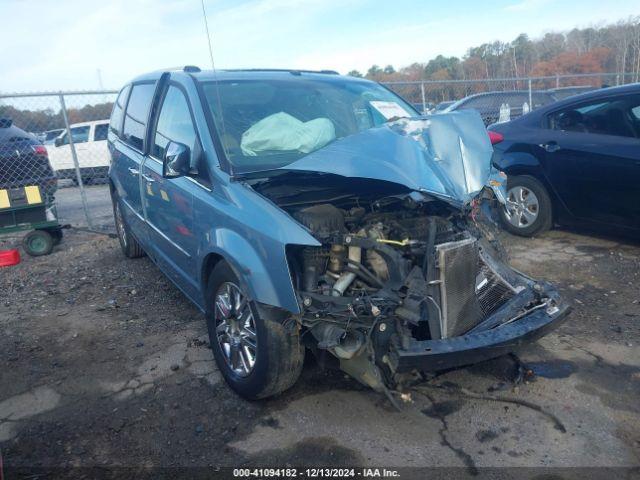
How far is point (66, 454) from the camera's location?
111 inches

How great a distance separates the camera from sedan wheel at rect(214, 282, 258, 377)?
122 inches

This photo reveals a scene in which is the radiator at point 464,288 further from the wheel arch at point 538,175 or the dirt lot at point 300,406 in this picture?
the wheel arch at point 538,175

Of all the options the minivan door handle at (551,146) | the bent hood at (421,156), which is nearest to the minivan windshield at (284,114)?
the bent hood at (421,156)

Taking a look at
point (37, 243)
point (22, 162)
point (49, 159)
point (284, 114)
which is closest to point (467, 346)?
point (284, 114)

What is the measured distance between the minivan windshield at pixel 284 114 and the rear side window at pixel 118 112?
2.26 metres

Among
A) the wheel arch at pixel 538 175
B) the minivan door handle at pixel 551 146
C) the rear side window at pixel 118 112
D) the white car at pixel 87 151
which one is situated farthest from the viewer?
the white car at pixel 87 151

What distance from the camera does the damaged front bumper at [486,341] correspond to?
2582 mm

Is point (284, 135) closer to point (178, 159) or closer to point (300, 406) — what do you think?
point (178, 159)

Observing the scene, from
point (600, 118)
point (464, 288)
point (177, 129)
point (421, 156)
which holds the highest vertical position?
point (177, 129)

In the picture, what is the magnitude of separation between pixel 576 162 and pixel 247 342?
13.9ft

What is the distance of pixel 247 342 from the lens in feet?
10.3

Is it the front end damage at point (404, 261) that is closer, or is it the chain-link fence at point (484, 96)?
the front end damage at point (404, 261)

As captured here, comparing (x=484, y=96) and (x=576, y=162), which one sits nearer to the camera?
(x=576, y=162)

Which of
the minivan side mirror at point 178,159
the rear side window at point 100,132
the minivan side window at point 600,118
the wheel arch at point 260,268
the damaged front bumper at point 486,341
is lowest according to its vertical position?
the damaged front bumper at point 486,341
